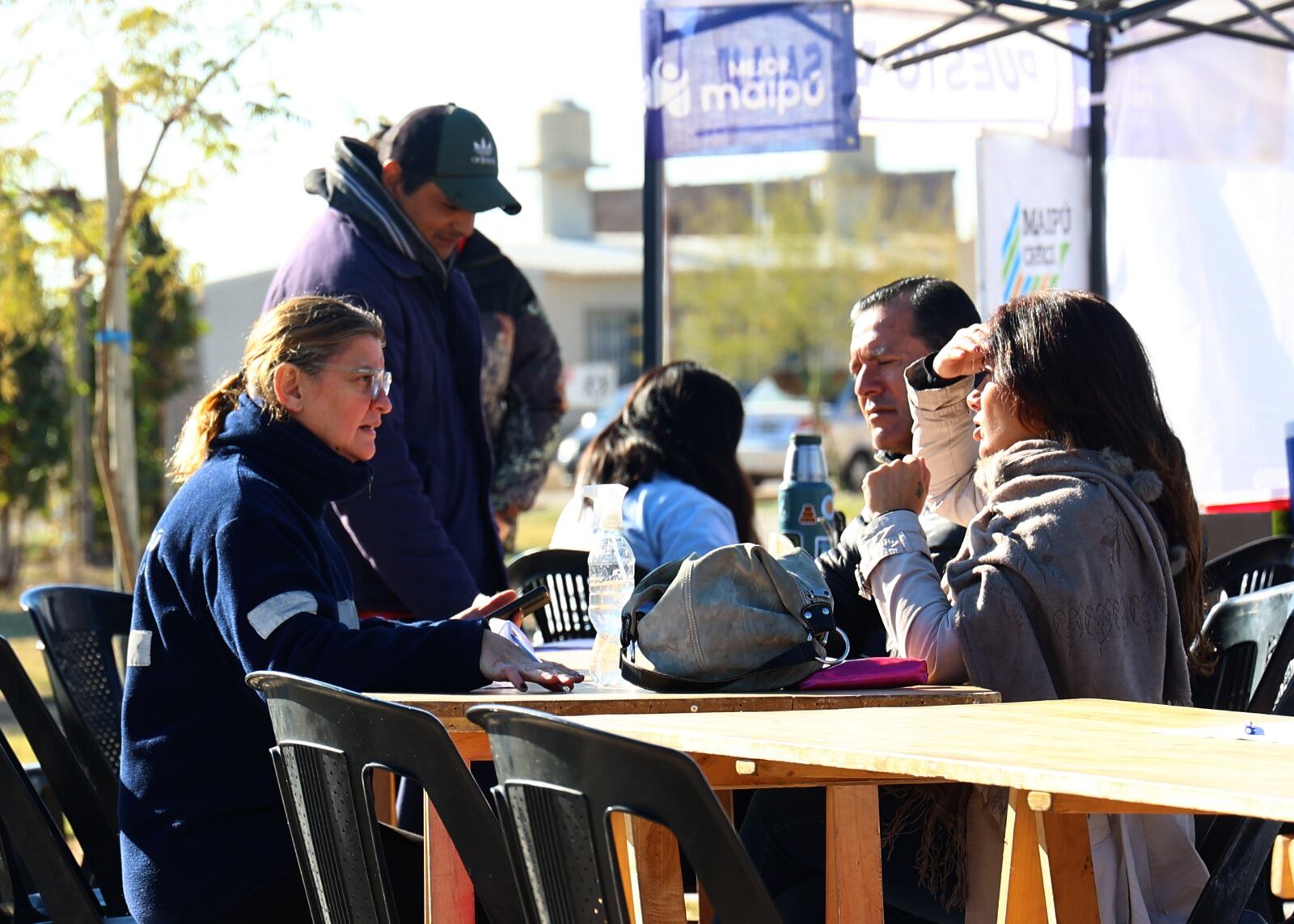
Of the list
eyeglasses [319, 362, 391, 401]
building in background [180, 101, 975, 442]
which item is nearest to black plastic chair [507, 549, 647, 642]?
eyeglasses [319, 362, 391, 401]

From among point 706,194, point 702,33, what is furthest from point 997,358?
point 706,194

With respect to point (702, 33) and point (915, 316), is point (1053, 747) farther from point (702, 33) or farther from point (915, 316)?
point (702, 33)

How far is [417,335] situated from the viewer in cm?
450

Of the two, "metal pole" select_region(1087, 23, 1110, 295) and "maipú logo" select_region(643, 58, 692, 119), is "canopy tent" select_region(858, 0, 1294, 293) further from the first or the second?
"maipú logo" select_region(643, 58, 692, 119)

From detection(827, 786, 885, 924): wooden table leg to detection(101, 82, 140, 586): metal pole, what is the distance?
5687 mm

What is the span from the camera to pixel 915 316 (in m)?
3.83

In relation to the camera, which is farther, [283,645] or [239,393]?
[239,393]

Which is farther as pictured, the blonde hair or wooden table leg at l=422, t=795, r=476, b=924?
the blonde hair

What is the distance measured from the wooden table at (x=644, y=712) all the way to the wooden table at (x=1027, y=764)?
0.07 meters

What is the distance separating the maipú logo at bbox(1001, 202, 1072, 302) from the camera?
726cm

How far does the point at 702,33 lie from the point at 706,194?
150 ft

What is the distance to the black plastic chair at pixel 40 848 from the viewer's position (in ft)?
9.45

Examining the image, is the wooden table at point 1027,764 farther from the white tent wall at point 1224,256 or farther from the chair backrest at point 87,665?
the white tent wall at point 1224,256

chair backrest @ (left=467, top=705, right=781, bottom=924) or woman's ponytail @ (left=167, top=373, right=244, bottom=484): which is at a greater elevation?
woman's ponytail @ (left=167, top=373, right=244, bottom=484)
